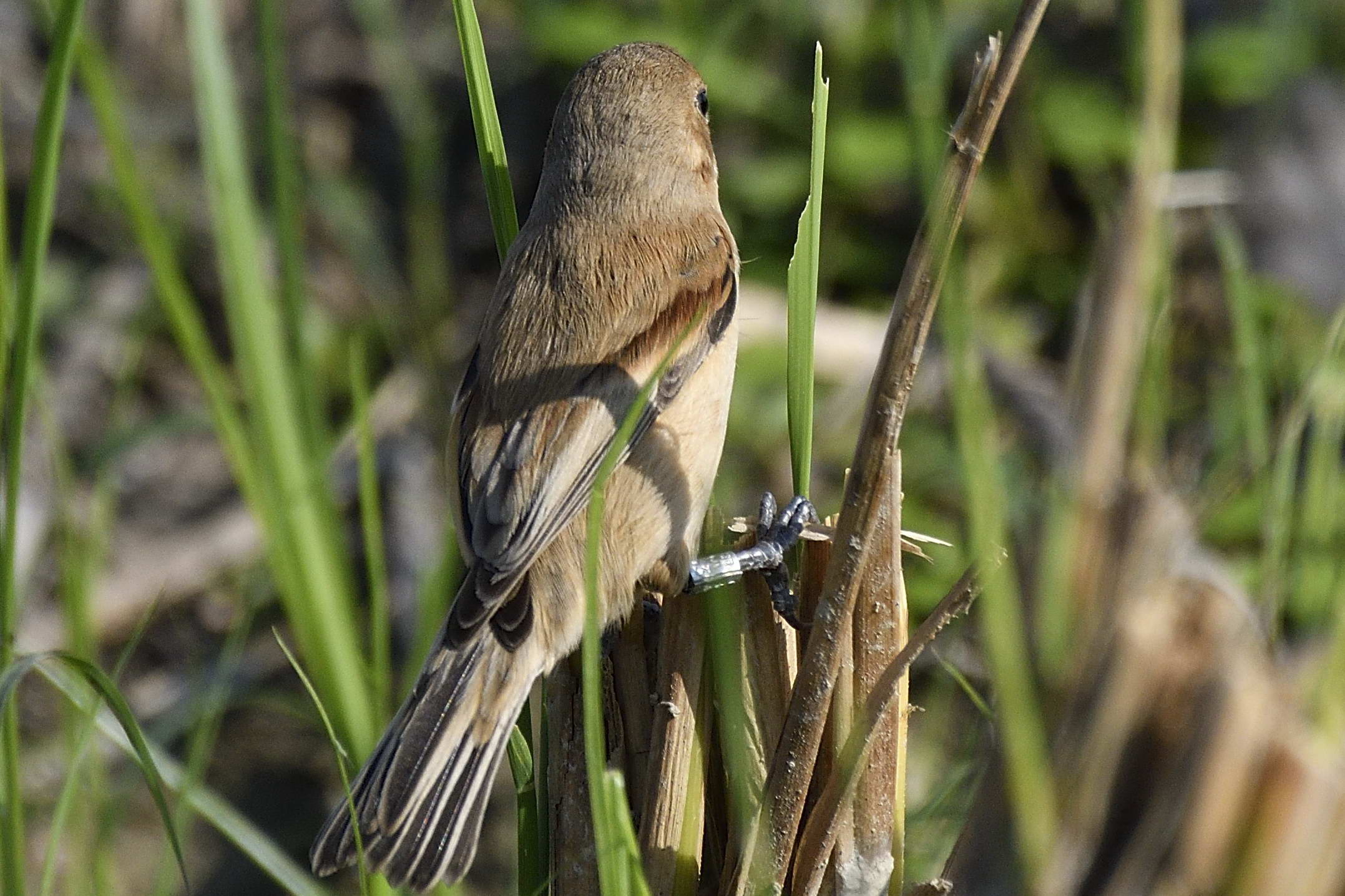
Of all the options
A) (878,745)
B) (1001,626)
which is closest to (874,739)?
(878,745)

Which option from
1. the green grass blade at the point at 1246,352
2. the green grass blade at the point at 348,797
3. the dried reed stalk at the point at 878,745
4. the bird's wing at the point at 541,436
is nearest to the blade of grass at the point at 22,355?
the green grass blade at the point at 348,797

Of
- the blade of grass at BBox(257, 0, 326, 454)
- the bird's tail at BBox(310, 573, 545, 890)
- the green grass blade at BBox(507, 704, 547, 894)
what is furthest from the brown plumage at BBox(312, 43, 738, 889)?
the blade of grass at BBox(257, 0, 326, 454)

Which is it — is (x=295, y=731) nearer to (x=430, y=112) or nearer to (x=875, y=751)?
(x=430, y=112)

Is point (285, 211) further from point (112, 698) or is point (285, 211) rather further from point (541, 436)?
point (112, 698)

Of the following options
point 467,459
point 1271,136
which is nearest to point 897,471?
point 467,459

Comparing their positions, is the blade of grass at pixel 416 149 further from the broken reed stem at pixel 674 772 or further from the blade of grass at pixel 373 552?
the broken reed stem at pixel 674 772

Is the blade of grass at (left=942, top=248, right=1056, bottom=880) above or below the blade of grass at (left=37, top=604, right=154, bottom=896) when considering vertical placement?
above

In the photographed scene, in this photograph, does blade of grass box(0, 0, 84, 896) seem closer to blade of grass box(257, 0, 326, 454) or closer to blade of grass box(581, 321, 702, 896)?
blade of grass box(257, 0, 326, 454)
